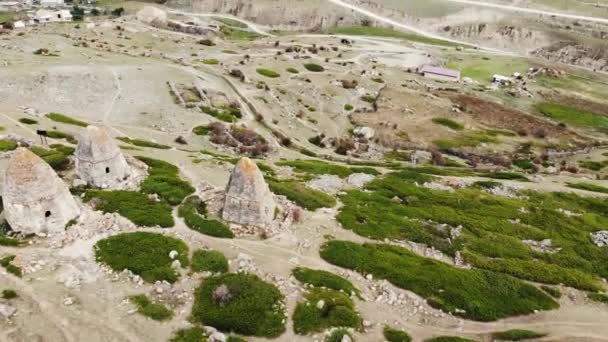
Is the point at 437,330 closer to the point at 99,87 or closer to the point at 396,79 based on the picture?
the point at 99,87

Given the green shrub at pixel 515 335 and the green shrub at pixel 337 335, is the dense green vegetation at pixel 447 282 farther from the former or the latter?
the green shrub at pixel 337 335

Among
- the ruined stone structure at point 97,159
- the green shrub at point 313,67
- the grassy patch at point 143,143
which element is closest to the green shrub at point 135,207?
the ruined stone structure at point 97,159

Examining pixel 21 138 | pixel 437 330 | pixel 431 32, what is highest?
→ pixel 431 32

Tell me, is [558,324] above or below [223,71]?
below

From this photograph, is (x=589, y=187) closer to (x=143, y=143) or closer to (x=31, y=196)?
(x=143, y=143)

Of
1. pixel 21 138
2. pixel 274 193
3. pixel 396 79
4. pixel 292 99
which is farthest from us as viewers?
pixel 396 79

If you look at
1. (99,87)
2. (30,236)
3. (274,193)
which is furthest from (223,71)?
(30,236)

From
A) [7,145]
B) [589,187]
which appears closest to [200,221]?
[7,145]
